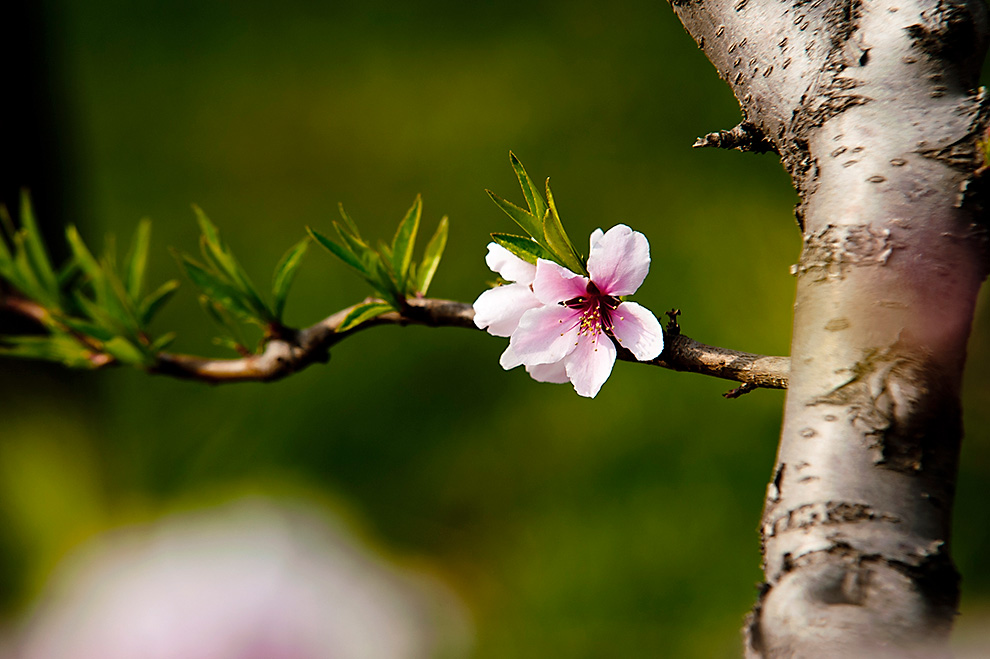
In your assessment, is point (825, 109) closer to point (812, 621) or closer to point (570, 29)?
point (812, 621)

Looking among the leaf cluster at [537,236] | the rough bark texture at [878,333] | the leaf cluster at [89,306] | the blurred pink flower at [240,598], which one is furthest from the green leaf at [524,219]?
the blurred pink flower at [240,598]

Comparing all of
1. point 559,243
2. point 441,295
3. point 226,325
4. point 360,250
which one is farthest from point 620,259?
point 441,295

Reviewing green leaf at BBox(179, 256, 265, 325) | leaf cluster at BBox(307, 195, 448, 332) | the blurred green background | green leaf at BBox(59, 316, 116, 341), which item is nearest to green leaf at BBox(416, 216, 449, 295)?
leaf cluster at BBox(307, 195, 448, 332)

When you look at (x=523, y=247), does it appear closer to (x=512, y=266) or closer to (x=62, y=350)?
(x=512, y=266)

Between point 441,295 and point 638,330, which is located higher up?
point 441,295

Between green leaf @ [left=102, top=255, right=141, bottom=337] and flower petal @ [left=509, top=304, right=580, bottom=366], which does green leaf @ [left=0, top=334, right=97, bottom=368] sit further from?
flower petal @ [left=509, top=304, right=580, bottom=366]

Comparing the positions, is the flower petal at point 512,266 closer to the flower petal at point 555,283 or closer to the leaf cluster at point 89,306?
the flower petal at point 555,283
